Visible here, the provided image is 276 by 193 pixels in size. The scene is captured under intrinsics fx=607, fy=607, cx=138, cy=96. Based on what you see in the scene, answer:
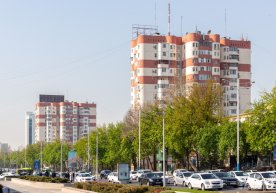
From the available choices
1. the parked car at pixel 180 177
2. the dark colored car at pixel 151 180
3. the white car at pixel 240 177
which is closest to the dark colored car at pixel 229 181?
the white car at pixel 240 177

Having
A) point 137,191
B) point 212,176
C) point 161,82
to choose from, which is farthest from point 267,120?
point 161,82

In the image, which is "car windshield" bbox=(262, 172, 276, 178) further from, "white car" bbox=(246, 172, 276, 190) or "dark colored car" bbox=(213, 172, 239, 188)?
"dark colored car" bbox=(213, 172, 239, 188)

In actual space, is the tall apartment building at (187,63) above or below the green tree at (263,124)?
above

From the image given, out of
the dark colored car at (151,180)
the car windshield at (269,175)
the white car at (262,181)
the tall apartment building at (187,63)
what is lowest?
the dark colored car at (151,180)

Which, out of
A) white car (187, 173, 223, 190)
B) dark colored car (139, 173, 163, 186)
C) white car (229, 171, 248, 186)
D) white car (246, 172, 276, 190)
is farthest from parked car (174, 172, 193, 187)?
white car (246, 172, 276, 190)

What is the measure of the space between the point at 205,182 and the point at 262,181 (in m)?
6.19

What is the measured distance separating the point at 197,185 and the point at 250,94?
113 meters

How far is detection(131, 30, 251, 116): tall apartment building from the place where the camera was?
15638 cm

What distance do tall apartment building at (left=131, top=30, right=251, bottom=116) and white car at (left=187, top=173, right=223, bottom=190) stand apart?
98777mm

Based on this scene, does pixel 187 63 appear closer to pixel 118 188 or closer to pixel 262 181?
pixel 262 181

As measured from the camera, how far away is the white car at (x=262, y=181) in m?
46.9

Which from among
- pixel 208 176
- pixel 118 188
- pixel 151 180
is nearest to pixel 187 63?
pixel 151 180

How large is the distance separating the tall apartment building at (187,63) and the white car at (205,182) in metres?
98.8

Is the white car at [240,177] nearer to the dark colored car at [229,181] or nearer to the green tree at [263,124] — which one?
the dark colored car at [229,181]
